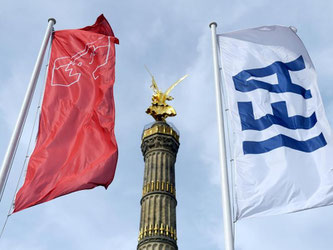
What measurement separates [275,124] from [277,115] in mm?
→ 370

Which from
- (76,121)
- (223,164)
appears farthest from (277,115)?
(76,121)

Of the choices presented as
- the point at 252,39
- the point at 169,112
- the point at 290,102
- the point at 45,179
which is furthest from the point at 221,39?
the point at 169,112

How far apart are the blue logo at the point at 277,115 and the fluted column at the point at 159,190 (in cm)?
2099

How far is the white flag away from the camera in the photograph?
973 centimetres

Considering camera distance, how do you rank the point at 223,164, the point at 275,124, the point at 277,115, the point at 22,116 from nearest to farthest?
the point at 223,164 < the point at 275,124 < the point at 277,115 < the point at 22,116

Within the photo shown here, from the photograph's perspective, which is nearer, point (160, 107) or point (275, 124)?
point (275, 124)

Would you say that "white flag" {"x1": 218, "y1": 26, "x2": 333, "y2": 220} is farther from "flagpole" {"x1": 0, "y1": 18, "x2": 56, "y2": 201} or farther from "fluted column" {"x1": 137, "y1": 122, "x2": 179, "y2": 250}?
"fluted column" {"x1": 137, "y1": 122, "x2": 179, "y2": 250}

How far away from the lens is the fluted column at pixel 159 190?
31.2m

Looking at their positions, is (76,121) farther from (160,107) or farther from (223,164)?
(160,107)

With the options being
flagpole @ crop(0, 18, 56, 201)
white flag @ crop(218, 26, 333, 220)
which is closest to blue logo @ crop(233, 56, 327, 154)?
white flag @ crop(218, 26, 333, 220)

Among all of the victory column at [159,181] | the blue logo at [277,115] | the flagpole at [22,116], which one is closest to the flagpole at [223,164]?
the blue logo at [277,115]

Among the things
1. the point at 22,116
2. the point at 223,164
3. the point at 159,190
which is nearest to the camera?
the point at 223,164

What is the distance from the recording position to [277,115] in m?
11.2

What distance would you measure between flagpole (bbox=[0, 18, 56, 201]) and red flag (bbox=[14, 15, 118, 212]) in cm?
31
